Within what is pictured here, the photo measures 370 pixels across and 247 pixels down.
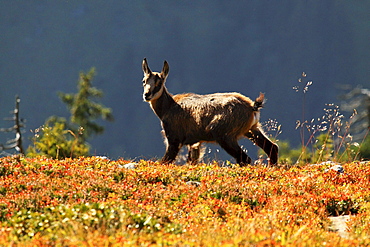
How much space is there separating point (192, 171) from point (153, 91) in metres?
3.76

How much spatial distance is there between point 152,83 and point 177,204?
19.4 feet

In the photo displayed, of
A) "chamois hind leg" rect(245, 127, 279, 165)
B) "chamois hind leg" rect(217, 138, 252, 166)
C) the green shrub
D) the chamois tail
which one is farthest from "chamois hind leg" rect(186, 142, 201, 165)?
the green shrub

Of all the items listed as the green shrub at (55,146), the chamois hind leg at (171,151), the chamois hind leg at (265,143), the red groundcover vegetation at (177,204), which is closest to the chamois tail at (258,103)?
the chamois hind leg at (265,143)

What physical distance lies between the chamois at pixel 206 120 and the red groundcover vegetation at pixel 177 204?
1.37 m

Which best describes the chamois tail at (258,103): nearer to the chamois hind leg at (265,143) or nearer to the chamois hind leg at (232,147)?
the chamois hind leg at (265,143)

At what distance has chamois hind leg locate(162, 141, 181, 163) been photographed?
12812 mm

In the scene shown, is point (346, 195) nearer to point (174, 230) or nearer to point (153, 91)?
point (174, 230)

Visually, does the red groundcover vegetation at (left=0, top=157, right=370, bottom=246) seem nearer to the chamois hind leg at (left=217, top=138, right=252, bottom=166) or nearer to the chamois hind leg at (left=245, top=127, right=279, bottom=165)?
the chamois hind leg at (left=217, top=138, right=252, bottom=166)

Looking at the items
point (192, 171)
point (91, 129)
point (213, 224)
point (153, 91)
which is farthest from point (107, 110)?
point (213, 224)

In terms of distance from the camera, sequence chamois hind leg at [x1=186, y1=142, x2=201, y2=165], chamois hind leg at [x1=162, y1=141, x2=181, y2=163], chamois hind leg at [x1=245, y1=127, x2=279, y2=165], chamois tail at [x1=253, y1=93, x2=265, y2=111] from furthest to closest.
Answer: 1. chamois hind leg at [x1=186, y1=142, x2=201, y2=165]
2. chamois hind leg at [x1=245, y1=127, x2=279, y2=165]
3. chamois hind leg at [x1=162, y1=141, x2=181, y2=163]
4. chamois tail at [x1=253, y1=93, x2=265, y2=111]

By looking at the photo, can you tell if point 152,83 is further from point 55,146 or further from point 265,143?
point 55,146

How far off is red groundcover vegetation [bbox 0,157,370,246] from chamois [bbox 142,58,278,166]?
137 cm

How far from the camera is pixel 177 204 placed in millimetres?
8070

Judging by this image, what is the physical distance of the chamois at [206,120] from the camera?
12.4 metres
